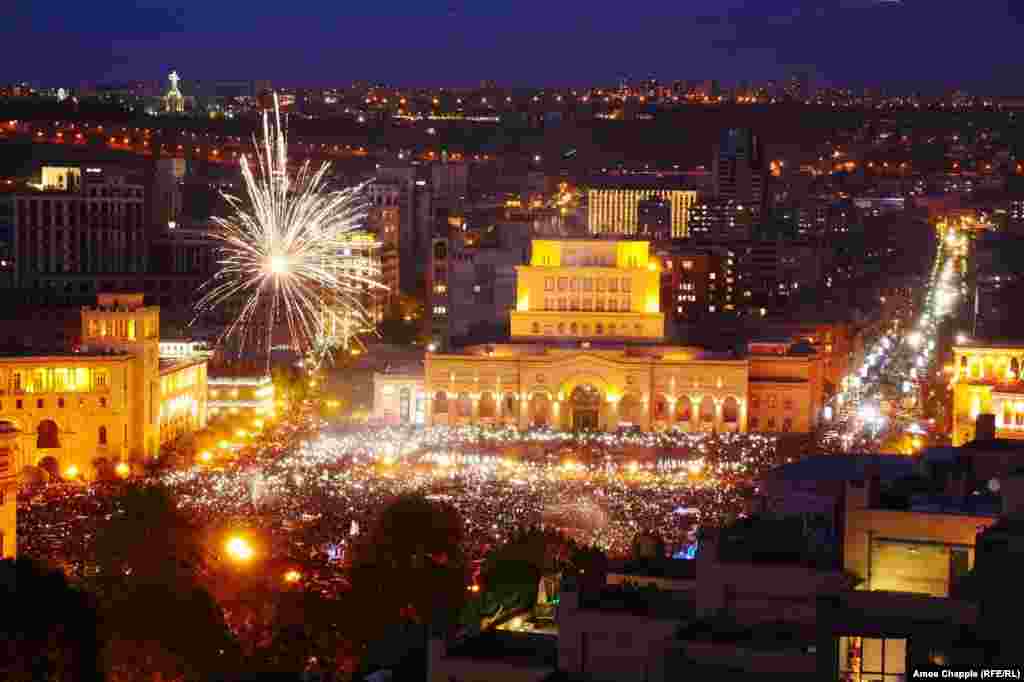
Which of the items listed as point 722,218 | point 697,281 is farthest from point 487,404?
point 722,218

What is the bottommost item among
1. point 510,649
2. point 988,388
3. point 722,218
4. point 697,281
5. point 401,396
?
point 401,396

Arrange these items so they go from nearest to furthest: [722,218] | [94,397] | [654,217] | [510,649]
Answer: [510,649] → [94,397] → [722,218] → [654,217]

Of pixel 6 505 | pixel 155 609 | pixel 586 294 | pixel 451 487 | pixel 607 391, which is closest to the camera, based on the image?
pixel 155 609

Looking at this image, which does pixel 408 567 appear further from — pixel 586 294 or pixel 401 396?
pixel 586 294

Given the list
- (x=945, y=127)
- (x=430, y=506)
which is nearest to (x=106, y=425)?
(x=430, y=506)

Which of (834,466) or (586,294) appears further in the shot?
(586,294)

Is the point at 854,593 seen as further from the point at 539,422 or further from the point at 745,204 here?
the point at 745,204
